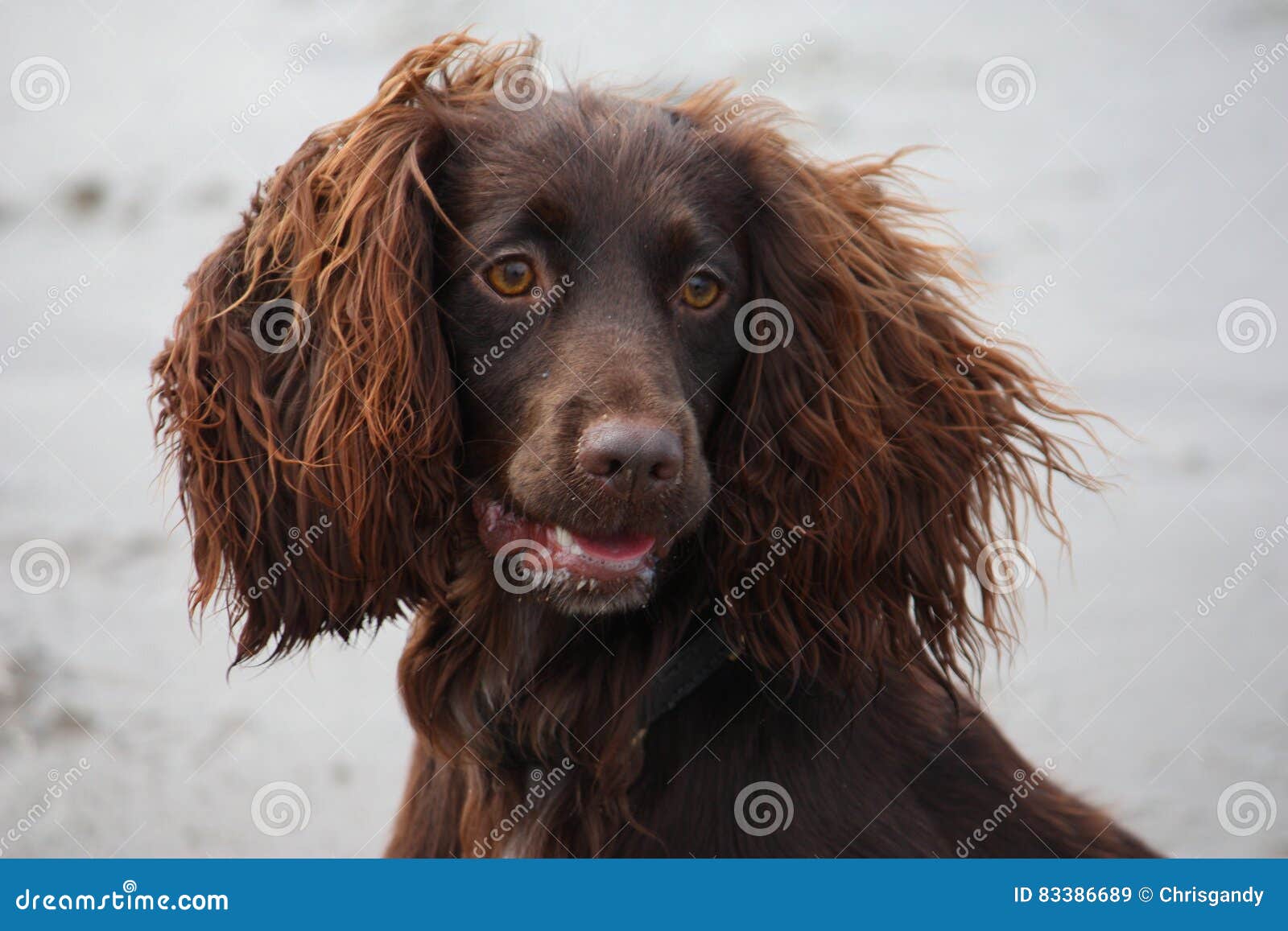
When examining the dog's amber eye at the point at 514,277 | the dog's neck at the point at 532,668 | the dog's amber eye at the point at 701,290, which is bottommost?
the dog's neck at the point at 532,668

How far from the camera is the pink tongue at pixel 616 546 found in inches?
104

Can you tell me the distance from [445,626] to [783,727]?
770 mm

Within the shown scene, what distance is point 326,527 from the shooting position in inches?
108

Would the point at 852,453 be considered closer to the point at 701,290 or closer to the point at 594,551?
the point at 701,290

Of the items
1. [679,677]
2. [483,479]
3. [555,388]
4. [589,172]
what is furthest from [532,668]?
[589,172]

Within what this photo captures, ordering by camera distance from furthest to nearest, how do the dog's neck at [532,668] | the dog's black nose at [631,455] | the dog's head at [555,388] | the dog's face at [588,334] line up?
1. the dog's neck at [532,668]
2. the dog's head at [555,388]
3. the dog's face at [588,334]
4. the dog's black nose at [631,455]

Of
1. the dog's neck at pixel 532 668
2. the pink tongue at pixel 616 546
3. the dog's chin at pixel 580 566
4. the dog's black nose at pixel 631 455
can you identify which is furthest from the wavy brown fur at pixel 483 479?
the dog's black nose at pixel 631 455

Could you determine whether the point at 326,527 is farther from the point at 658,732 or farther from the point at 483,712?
the point at 658,732

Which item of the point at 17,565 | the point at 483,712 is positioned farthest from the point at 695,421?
the point at 17,565

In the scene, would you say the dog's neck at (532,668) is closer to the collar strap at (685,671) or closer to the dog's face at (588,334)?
the collar strap at (685,671)

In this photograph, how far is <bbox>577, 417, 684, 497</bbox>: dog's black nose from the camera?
2461 millimetres

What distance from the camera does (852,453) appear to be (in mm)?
2898

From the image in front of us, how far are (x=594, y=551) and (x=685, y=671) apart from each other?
35 cm

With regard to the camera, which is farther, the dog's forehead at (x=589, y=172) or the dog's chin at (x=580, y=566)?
the dog's forehead at (x=589, y=172)
